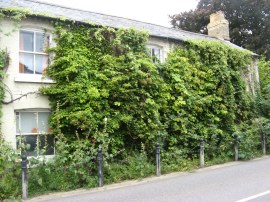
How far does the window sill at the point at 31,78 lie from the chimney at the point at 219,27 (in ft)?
50.5

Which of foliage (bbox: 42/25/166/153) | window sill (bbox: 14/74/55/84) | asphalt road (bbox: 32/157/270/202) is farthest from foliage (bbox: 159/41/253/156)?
window sill (bbox: 14/74/55/84)

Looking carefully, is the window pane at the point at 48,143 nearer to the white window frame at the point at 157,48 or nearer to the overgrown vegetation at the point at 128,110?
the overgrown vegetation at the point at 128,110

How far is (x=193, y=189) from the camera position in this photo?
28.3 feet

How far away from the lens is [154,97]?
13.1 meters

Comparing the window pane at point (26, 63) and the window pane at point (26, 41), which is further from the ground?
the window pane at point (26, 41)

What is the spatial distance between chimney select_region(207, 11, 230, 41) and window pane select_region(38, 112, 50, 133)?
1573 cm

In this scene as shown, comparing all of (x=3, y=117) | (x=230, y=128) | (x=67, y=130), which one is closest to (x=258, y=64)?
(x=230, y=128)

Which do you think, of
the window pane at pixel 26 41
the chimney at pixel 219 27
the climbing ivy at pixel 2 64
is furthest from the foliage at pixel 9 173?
the chimney at pixel 219 27

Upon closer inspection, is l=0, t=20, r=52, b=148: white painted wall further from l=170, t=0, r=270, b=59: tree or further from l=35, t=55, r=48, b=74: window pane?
l=170, t=0, r=270, b=59: tree

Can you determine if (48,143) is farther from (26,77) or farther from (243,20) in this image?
(243,20)

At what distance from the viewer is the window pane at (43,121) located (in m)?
11.4

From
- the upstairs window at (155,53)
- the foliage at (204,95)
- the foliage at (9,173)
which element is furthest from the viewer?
the upstairs window at (155,53)

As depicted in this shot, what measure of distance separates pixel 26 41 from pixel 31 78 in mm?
1432

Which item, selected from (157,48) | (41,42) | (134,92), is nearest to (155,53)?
(157,48)
